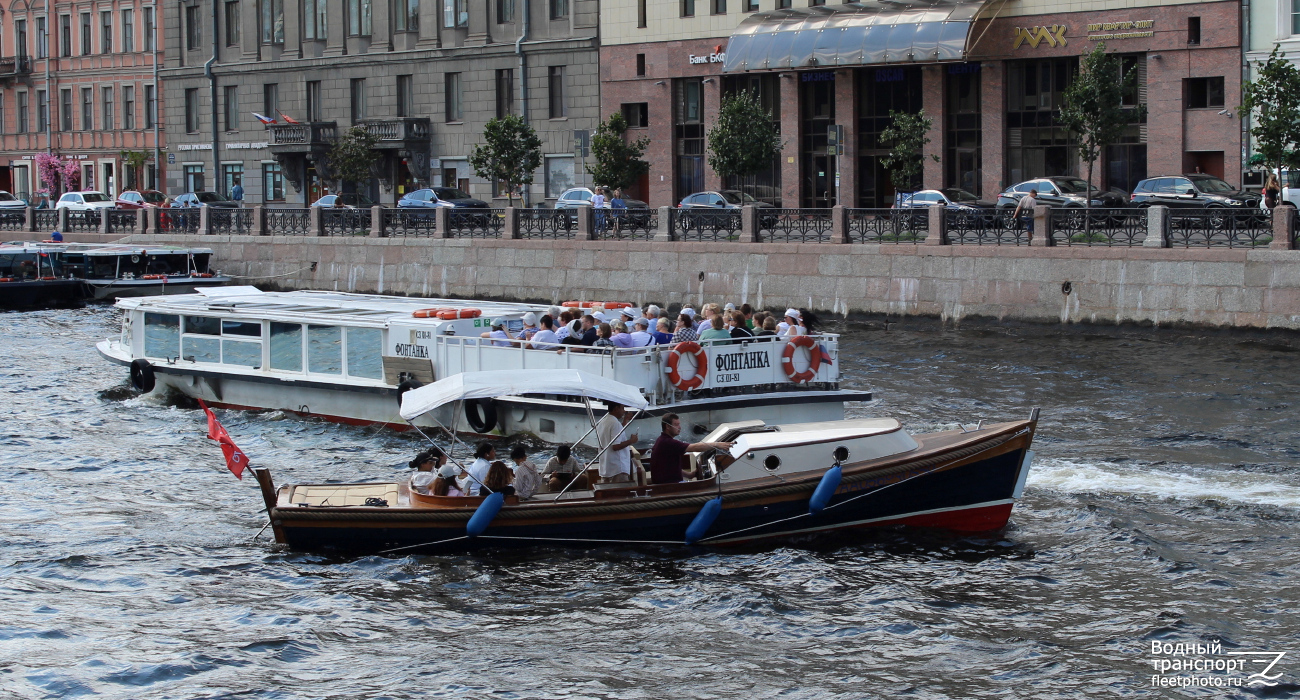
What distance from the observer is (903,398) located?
2220 cm

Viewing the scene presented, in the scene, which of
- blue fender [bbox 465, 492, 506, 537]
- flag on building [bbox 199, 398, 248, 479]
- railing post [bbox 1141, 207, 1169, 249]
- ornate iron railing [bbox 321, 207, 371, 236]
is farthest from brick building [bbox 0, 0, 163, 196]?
blue fender [bbox 465, 492, 506, 537]

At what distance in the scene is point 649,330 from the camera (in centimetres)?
1878

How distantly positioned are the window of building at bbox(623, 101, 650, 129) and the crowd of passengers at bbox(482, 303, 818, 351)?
103 feet

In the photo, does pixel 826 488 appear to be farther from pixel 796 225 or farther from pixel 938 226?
pixel 796 225

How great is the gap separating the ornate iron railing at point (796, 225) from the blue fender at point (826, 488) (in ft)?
60.4

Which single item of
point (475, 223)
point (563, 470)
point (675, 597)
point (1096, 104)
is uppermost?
point (1096, 104)

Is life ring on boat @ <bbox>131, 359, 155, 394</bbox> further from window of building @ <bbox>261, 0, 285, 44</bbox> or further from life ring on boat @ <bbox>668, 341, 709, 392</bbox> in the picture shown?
window of building @ <bbox>261, 0, 285, 44</bbox>

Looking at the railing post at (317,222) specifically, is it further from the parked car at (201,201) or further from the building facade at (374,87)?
the building facade at (374,87)

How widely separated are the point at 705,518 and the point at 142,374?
1276cm

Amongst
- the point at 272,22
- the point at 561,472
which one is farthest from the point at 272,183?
the point at 561,472

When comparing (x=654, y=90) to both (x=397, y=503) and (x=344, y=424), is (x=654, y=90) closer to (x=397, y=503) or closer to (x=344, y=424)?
(x=344, y=424)

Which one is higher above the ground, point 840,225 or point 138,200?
point 138,200

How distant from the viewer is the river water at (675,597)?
440 inches

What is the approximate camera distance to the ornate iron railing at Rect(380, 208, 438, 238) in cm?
3925
